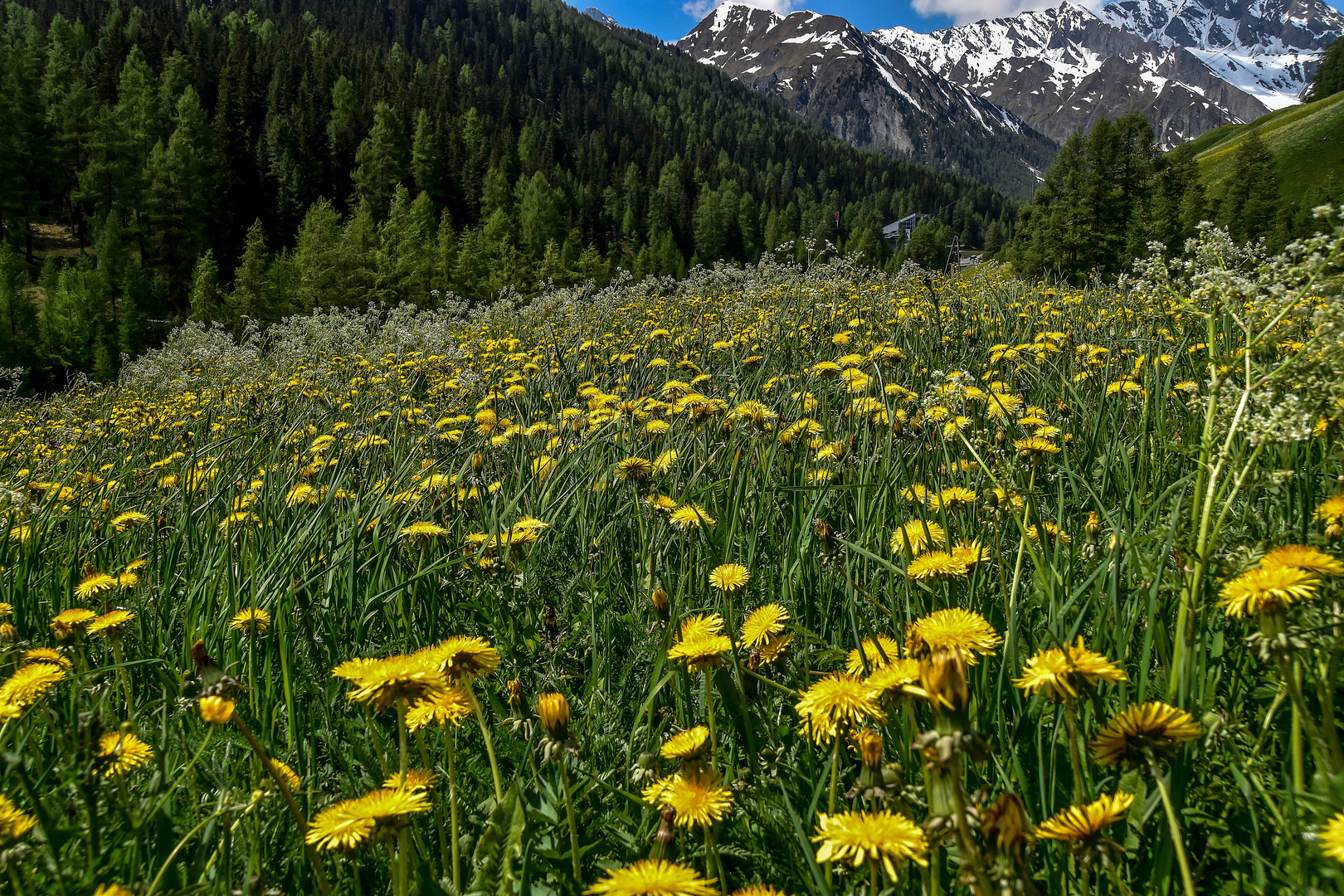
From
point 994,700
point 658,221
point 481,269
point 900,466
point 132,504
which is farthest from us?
point 658,221

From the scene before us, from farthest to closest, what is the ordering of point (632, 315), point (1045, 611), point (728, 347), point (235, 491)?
point (632, 315)
point (728, 347)
point (235, 491)
point (1045, 611)

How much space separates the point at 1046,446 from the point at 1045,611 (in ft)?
2.13

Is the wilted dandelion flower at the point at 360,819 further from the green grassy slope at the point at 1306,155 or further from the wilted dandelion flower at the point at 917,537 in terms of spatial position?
the green grassy slope at the point at 1306,155

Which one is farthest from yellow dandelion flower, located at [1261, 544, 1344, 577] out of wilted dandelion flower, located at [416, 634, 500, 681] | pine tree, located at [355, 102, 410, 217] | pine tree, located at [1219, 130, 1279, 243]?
pine tree, located at [355, 102, 410, 217]

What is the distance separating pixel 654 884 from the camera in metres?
0.63

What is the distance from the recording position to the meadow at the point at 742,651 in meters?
0.72

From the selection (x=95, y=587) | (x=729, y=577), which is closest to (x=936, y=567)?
(x=729, y=577)

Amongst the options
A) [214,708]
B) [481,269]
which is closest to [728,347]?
[214,708]

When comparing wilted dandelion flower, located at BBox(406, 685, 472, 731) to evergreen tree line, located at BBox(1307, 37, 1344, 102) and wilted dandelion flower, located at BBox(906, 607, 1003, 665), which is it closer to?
wilted dandelion flower, located at BBox(906, 607, 1003, 665)

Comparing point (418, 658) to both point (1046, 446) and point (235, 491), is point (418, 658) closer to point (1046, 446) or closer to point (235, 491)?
point (1046, 446)

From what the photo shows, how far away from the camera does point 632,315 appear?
6.61 meters

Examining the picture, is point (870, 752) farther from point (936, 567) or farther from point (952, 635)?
point (936, 567)

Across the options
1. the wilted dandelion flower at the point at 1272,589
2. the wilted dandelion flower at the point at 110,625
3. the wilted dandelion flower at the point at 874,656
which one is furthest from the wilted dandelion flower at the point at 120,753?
the wilted dandelion flower at the point at 1272,589

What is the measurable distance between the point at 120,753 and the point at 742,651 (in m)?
0.89
